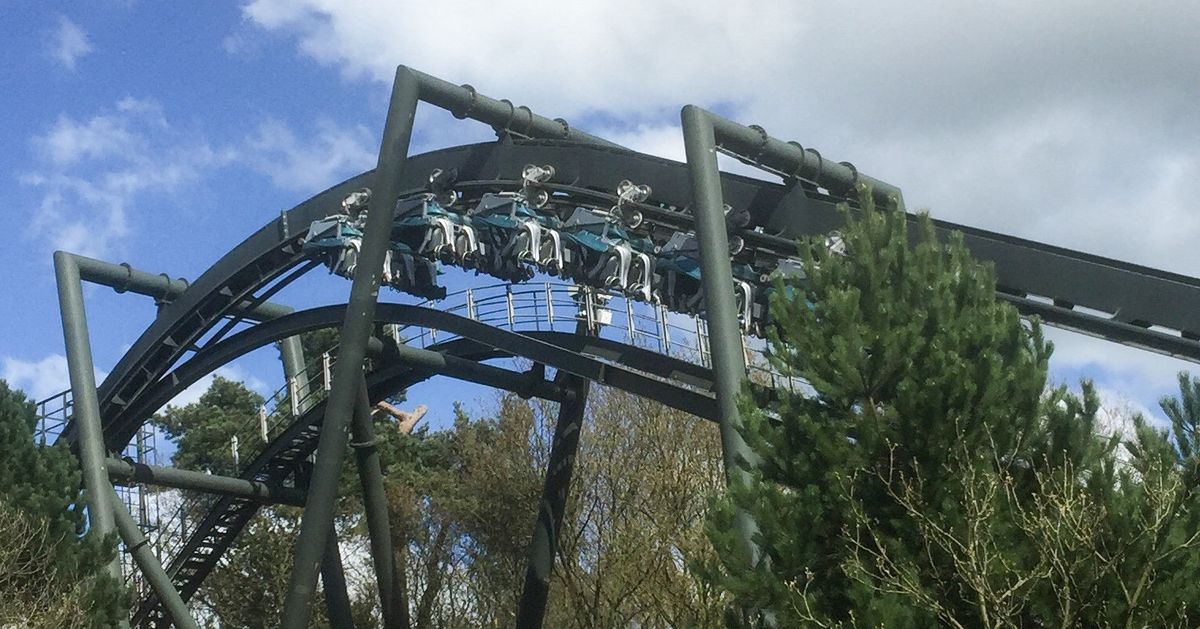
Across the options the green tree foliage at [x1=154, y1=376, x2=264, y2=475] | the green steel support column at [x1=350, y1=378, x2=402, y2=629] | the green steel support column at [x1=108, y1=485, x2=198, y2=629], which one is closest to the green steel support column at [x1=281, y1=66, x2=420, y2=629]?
the green steel support column at [x1=350, y1=378, x2=402, y2=629]

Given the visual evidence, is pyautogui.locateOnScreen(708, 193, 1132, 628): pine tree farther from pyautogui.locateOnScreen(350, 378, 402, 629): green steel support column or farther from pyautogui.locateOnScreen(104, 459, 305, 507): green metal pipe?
pyautogui.locateOnScreen(104, 459, 305, 507): green metal pipe

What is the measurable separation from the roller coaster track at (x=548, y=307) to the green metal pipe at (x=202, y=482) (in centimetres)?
41

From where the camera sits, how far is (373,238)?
1772cm

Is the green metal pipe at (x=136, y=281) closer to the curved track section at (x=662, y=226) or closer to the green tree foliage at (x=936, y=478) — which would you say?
the curved track section at (x=662, y=226)

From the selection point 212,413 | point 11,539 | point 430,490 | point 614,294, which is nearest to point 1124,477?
point 614,294

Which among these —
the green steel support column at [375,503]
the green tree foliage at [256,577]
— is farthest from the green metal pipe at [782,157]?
the green tree foliage at [256,577]

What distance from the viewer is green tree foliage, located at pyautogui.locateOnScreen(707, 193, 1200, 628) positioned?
27.7ft

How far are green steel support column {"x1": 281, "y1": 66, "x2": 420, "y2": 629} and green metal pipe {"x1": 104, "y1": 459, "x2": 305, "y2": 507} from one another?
591 centimetres

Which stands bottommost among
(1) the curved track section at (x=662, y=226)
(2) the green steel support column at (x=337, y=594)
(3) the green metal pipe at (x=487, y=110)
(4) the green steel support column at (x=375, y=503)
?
(2) the green steel support column at (x=337, y=594)

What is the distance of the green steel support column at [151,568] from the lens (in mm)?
22484

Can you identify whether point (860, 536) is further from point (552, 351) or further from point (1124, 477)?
point (552, 351)

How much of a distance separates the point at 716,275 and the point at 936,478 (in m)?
4.58

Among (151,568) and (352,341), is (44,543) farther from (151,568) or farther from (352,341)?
(151,568)

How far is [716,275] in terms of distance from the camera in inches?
528
